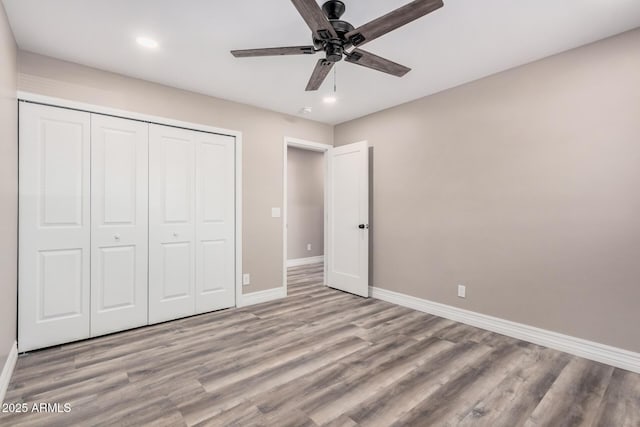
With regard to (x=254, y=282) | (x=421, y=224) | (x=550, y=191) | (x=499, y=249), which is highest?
(x=550, y=191)

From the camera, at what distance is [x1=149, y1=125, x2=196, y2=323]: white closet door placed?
10.7ft

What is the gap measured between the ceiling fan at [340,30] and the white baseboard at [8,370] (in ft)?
8.73

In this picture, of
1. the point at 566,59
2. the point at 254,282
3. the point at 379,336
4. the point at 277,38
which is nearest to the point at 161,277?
the point at 254,282

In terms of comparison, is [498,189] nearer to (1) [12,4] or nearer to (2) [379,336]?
(2) [379,336]

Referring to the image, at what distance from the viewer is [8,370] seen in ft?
7.04

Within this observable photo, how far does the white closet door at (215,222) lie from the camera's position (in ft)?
11.7

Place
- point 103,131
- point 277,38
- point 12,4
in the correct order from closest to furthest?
point 12,4 → point 277,38 → point 103,131

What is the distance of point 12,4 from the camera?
2064 mm

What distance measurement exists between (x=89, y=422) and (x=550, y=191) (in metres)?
3.81

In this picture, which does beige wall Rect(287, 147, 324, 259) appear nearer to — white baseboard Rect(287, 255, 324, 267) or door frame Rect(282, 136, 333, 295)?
white baseboard Rect(287, 255, 324, 267)

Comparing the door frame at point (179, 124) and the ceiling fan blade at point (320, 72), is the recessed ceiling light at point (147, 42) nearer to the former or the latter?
the door frame at point (179, 124)

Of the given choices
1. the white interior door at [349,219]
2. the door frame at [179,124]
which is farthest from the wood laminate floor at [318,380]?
the white interior door at [349,219]

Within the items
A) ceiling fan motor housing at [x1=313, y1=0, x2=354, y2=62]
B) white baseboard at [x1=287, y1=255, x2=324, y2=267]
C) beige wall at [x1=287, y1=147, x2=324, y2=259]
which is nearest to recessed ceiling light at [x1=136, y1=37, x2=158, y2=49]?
ceiling fan motor housing at [x1=313, y1=0, x2=354, y2=62]

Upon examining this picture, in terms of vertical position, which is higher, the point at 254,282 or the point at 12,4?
the point at 12,4
